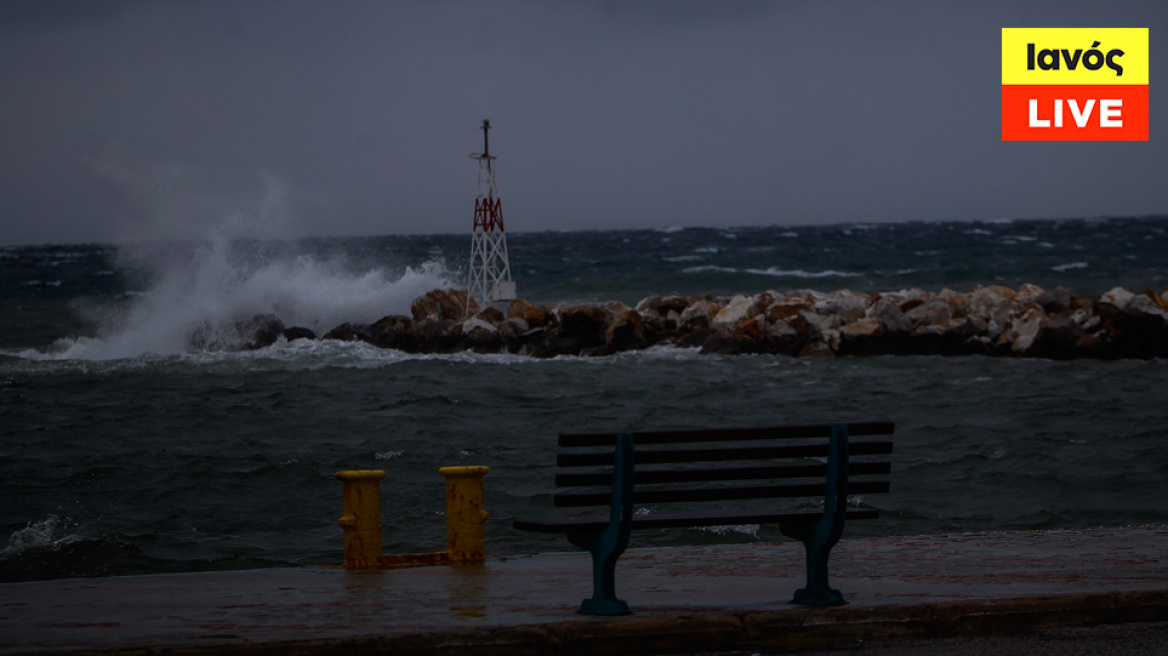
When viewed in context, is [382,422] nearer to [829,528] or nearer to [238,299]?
[829,528]

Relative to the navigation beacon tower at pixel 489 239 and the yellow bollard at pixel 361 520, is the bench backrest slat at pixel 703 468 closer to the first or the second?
the yellow bollard at pixel 361 520

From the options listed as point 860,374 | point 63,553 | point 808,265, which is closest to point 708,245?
point 808,265

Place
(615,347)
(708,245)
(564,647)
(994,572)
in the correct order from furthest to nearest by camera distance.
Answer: (708,245), (615,347), (994,572), (564,647)

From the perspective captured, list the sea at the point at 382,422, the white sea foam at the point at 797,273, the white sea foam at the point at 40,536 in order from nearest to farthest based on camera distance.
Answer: the white sea foam at the point at 40,536 → the sea at the point at 382,422 → the white sea foam at the point at 797,273

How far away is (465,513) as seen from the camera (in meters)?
6.86

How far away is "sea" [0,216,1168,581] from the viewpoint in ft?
32.7

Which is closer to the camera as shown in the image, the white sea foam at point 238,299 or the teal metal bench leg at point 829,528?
the teal metal bench leg at point 829,528

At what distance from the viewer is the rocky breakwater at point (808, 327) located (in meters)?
21.3

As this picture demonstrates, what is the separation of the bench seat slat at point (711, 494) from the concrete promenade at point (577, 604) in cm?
44

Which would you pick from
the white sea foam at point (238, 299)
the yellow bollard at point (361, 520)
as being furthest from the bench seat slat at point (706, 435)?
the white sea foam at point (238, 299)

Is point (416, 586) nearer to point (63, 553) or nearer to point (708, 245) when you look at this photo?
point (63, 553)

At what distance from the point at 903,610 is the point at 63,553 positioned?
631 centimetres

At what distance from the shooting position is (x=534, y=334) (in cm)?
2369

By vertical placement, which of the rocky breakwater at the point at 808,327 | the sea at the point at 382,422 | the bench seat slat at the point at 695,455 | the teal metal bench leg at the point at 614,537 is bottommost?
the sea at the point at 382,422
